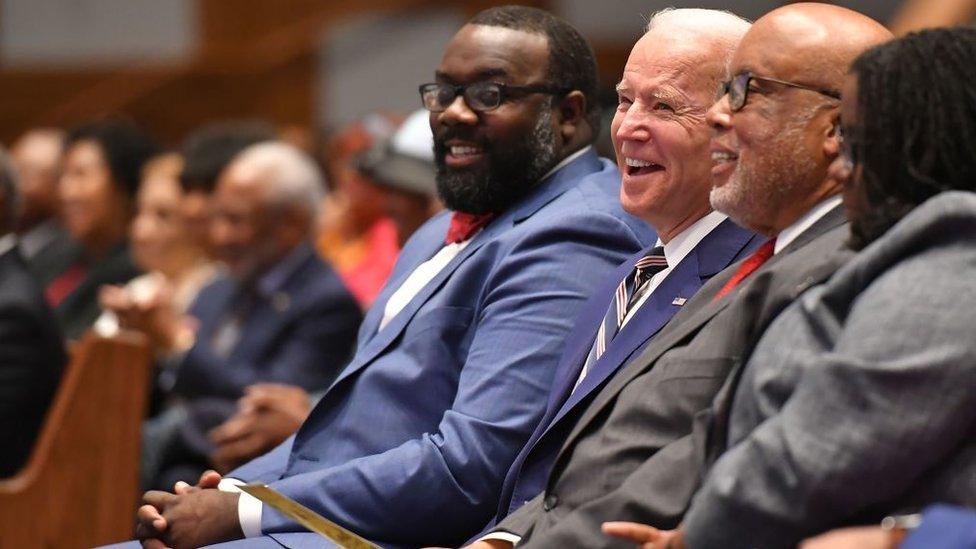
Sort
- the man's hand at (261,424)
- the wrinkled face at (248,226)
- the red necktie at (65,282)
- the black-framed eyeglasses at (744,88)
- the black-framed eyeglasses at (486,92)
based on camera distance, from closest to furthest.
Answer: the black-framed eyeglasses at (744,88)
the black-framed eyeglasses at (486,92)
the man's hand at (261,424)
the wrinkled face at (248,226)
the red necktie at (65,282)

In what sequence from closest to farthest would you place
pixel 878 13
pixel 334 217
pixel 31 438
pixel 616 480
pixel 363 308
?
pixel 616 480 → pixel 31 438 → pixel 363 308 → pixel 334 217 → pixel 878 13

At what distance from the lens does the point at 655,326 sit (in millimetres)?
2525

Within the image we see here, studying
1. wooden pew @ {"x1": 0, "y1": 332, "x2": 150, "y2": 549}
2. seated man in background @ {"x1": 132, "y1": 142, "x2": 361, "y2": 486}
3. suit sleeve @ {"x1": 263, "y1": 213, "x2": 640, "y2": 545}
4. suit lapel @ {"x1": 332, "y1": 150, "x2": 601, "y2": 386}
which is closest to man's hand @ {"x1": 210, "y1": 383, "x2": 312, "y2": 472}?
wooden pew @ {"x1": 0, "y1": 332, "x2": 150, "y2": 549}

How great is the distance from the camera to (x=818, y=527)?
1.86 m

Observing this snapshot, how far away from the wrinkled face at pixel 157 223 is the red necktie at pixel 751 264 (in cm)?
409

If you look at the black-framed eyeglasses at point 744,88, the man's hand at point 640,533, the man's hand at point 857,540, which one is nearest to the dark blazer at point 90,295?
the black-framed eyeglasses at point 744,88

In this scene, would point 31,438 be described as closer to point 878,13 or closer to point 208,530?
point 208,530

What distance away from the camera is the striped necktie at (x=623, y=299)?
261 centimetres

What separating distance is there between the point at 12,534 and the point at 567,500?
7.29ft

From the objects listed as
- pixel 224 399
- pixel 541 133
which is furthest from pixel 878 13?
pixel 541 133

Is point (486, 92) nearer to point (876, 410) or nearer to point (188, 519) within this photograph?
point (188, 519)

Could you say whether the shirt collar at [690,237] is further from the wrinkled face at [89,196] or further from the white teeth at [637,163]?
the wrinkled face at [89,196]

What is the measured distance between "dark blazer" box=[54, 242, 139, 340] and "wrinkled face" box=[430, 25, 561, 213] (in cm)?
268

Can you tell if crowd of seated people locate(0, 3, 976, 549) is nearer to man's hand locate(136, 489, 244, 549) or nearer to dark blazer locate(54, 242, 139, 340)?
man's hand locate(136, 489, 244, 549)
